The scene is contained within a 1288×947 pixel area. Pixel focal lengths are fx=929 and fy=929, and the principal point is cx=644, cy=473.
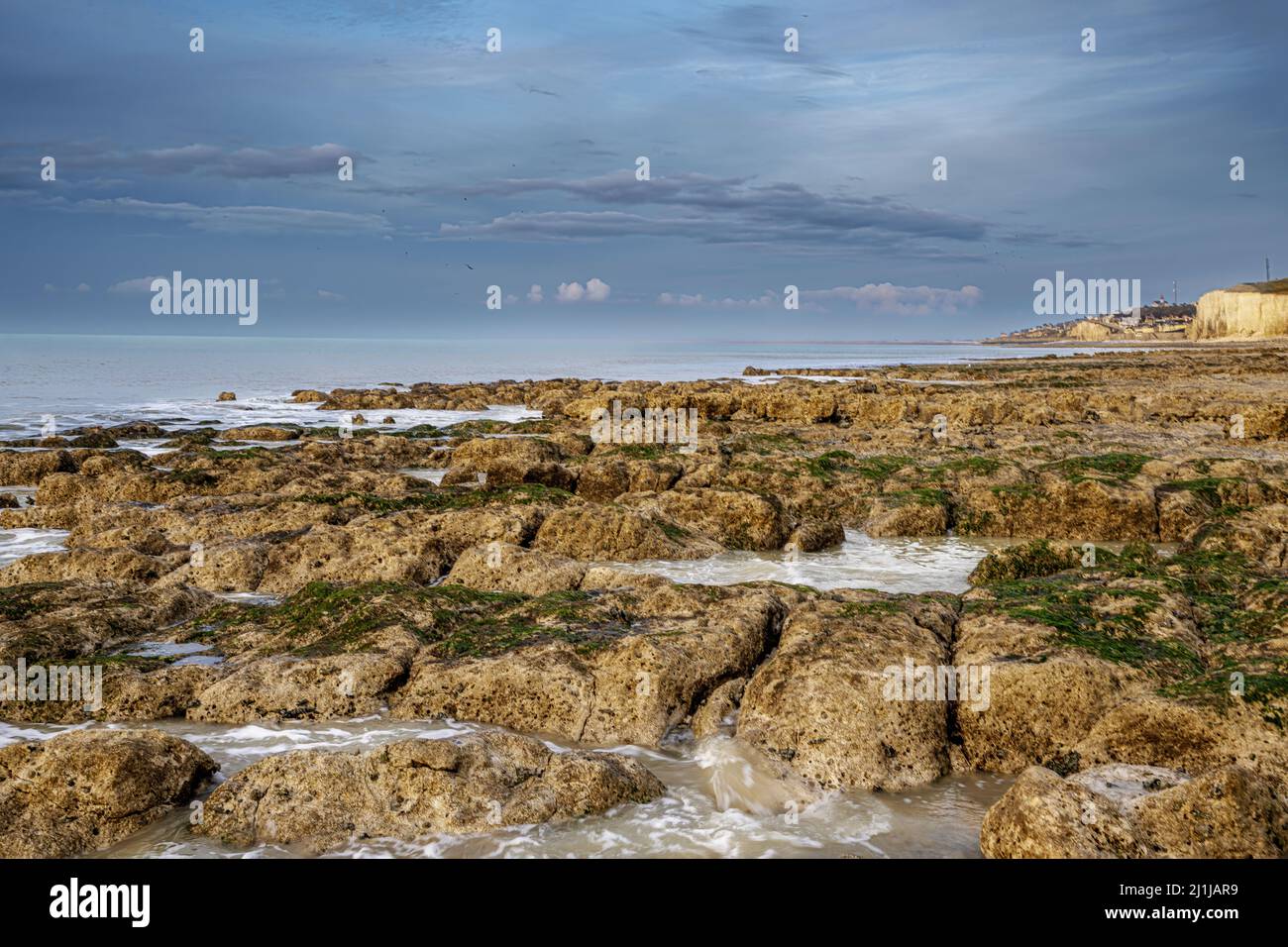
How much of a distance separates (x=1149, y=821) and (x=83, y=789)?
827cm

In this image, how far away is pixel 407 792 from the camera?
305 inches

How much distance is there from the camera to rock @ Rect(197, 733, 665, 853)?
7.54m

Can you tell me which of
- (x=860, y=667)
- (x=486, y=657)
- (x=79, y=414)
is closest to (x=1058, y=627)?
(x=860, y=667)

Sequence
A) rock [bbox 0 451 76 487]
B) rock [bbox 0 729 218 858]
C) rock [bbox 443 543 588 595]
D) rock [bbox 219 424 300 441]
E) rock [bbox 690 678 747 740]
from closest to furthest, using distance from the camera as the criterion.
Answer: rock [bbox 0 729 218 858], rock [bbox 690 678 747 740], rock [bbox 443 543 588 595], rock [bbox 0 451 76 487], rock [bbox 219 424 300 441]

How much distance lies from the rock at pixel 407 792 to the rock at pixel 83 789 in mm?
530

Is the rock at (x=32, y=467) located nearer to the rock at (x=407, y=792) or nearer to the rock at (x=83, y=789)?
the rock at (x=83, y=789)

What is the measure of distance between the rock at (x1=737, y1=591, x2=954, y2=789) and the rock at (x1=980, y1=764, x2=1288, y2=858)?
1740 mm

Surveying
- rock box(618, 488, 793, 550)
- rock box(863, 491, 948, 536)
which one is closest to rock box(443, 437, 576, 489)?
rock box(618, 488, 793, 550)

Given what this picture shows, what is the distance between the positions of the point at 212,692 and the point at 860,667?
694 centimetres

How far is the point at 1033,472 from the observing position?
20.6 metres

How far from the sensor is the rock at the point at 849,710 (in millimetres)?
8727

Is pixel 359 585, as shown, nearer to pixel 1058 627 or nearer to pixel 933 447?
pixel 1058 627

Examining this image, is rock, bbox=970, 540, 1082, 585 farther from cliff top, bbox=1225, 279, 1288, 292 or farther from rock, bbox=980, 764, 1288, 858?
cliff top, bbox=1225, 279, 1288, 292

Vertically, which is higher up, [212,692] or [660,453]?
[660,453]
